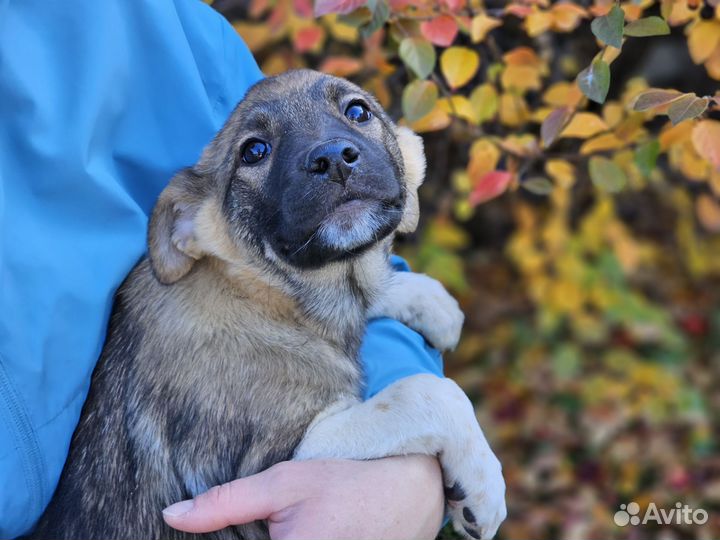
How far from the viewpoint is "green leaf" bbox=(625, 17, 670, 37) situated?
8.70 feet

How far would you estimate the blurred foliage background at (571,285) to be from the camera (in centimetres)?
444

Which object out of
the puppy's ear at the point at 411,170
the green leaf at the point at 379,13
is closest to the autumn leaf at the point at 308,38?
the puppy's ear at the point at 411,170

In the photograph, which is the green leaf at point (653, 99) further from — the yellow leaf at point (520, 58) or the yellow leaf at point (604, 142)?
the yellow leaf at point (520, 58)

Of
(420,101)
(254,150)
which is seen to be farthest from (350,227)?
(420,101)

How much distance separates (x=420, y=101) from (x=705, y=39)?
3.27 feet

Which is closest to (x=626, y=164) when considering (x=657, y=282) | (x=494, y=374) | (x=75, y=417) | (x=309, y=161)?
(x=309, y=161)

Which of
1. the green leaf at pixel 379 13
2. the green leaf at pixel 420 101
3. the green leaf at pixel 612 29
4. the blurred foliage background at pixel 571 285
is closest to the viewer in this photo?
the green leaf at pixel 612 29

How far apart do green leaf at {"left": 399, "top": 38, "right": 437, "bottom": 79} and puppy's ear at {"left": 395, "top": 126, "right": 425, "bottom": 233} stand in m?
0.33

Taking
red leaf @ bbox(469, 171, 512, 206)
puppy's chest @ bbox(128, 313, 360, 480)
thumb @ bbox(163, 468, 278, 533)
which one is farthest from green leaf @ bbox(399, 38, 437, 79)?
thumb @ bbox(163, 468, 278, 533)

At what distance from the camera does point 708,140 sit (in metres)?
2.89

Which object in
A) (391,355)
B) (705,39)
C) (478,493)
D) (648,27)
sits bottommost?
(478,493)

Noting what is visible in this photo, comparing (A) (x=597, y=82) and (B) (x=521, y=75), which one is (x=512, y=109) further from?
(A) (x=597, y=82)

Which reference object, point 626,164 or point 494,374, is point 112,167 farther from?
point 494,374

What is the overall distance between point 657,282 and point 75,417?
4.97 metres
